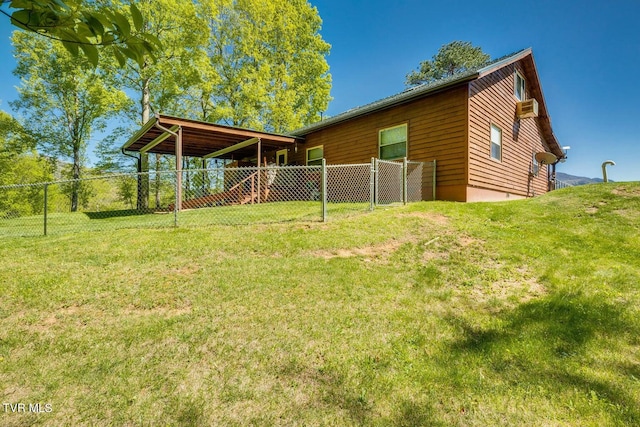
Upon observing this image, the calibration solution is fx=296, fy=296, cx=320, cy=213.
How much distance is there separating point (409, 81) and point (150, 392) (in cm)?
3323

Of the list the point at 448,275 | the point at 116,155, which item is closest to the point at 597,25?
the point at 448,275

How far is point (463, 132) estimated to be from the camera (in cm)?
788

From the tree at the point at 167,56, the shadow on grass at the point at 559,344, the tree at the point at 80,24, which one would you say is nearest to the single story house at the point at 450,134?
the tree at the point at 167,56

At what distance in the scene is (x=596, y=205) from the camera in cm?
636

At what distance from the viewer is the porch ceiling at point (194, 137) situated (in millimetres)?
8898

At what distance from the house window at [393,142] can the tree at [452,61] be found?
21.5 metres

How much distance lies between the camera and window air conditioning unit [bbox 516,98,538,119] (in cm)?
1042

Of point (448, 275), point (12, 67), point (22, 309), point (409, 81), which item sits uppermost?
point (409, 81)

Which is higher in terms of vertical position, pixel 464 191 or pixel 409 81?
pixel 409 81

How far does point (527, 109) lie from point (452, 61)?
64.4 feet

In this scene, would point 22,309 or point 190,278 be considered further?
point 190,278

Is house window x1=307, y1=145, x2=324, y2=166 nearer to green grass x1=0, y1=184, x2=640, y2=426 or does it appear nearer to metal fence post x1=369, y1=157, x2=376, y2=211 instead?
metal fence post x1=369, y1=157, x2=376, y2=211

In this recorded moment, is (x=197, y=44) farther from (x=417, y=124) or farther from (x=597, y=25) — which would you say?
(x=597, y=25)

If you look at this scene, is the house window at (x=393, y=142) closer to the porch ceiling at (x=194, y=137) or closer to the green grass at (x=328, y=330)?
the porch ceiling at (x=194, y=137)
